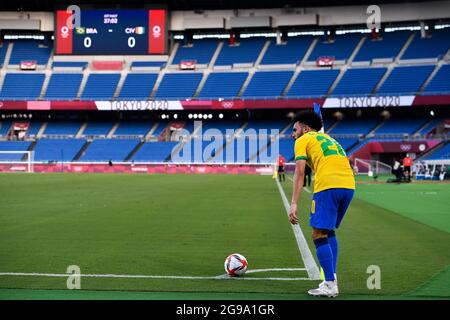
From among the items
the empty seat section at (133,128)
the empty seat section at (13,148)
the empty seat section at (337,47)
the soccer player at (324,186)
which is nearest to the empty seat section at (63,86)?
the empty seat section at (13,148)

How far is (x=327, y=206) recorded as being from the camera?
614 centimetres

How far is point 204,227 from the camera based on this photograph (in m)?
12.1

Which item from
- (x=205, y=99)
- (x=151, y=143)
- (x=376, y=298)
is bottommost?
(x=376, y=298)

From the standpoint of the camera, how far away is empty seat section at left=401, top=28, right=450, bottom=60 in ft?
192

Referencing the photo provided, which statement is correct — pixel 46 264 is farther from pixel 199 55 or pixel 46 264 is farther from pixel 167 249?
pixel 199 55

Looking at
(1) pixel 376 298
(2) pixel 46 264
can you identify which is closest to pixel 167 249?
(2) pixel 46 264

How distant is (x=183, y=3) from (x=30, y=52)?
19.9m

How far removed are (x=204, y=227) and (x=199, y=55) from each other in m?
55.4

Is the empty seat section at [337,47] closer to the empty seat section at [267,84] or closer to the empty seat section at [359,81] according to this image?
the empty seat section at [359,81]

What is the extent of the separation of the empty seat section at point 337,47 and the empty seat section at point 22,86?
31206 mm

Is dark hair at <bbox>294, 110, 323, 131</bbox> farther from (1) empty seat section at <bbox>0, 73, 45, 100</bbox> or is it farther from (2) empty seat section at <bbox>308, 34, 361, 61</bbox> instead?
(1) empty seat section at <bbox>0, 73, 45, 100</bbox>

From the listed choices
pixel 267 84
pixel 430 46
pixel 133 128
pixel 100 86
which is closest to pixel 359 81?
pixel 430 46

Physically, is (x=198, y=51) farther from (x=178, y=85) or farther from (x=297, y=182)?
(x=297, y=182)

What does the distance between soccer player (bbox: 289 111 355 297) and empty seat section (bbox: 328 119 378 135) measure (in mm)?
52085
